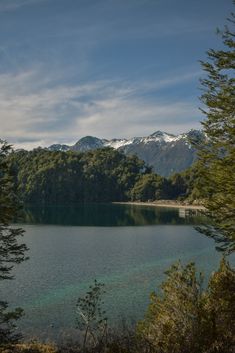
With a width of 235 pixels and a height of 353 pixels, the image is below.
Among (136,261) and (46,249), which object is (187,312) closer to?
(136,261)

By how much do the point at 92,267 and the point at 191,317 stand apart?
129 feet

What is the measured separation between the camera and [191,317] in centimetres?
1827

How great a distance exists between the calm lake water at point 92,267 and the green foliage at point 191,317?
8.20m

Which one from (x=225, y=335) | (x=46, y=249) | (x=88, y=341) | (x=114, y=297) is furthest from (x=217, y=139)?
(x=46, y=249)

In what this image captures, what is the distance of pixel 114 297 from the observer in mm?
41969

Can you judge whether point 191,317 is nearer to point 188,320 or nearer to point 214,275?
point 188,320

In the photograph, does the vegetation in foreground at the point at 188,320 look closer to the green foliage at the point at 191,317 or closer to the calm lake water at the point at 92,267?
the green foliage at the point at 191,317

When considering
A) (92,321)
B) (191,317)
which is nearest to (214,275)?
(191,317)

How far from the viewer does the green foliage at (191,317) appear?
16.4 metres

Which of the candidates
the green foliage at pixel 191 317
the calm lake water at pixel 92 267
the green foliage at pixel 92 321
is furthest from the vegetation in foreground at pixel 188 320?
the calm lake water at pixel 92 267

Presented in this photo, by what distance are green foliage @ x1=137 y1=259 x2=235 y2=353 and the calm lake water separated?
323 inches

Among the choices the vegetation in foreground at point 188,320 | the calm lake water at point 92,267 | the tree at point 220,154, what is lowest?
the calm lake water at point 92,267

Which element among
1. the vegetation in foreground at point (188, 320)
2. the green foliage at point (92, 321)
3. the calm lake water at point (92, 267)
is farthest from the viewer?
the calm lake water at point (92, 267)

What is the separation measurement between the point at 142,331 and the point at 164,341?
2975 millimetres
